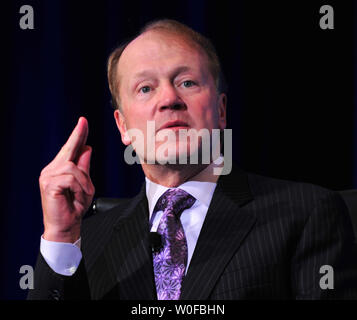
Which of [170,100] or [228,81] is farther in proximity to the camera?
[228,81]

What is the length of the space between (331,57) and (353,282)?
1.19 meters

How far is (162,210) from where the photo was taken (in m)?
1.22

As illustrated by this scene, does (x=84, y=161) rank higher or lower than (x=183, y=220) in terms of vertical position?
higher

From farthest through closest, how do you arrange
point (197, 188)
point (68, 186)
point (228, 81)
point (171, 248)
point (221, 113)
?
point (228, 81), point (221, 113), point (197, 188), point (171, 248), point (68, 186)

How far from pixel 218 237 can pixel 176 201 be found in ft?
0.48

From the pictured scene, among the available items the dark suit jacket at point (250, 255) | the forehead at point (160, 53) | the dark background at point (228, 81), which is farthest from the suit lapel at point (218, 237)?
the dark background at point (228, 81)

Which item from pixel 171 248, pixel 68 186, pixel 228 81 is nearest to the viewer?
pixel 68 186

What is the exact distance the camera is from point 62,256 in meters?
1.08

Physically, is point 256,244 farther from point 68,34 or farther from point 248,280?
point 68,34

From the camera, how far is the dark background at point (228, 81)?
6.39 ft

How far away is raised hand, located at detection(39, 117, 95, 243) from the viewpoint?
102cm

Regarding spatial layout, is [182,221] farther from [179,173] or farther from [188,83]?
[188,83]

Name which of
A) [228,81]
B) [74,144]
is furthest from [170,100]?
[228,81]

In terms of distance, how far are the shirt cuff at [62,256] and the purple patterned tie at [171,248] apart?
0.58 feet
